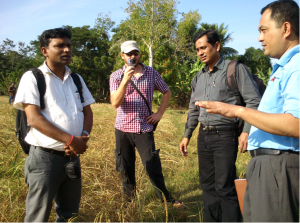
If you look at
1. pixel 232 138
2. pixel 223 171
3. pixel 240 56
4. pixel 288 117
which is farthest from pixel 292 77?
pixel 240 56

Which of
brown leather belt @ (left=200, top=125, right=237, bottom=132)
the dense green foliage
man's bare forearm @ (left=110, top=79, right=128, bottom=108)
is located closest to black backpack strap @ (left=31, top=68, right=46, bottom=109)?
man's bare forearm @ (left=110, top=79, right=128, bottom=108)

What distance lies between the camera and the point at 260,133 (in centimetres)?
155

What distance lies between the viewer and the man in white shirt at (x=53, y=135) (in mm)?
1952

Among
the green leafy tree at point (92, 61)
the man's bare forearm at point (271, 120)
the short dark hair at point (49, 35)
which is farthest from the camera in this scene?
the green leafy tree at point (92, 61)

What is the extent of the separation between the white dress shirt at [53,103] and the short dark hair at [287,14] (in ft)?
5.67

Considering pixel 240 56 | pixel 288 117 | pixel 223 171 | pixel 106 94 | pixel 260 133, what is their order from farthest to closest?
pixel 240 56 → pixel 106 94 → pixel 223 171 → pixel 260 133 → pixel 288 117

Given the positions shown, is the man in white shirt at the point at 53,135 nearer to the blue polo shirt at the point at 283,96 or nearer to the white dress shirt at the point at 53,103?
the white dress shirt at the point at 53,103

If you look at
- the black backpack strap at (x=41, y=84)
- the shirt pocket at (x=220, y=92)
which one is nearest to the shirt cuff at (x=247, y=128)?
the shirt pocket at (x=220, y=92)

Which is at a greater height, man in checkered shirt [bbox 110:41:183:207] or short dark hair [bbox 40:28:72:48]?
short dark hair [bbox 40:28:72:48]

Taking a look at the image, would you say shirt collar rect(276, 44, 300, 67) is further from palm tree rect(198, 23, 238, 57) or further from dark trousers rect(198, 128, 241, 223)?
palm tree rect(198, 23, 238, 57)

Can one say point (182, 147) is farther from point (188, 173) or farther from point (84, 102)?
point (188, 173)

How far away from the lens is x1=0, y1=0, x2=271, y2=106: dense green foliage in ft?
60.9

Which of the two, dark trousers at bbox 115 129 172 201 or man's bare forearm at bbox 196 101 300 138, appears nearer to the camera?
man's bare forearm at bbox 196 101 300 138

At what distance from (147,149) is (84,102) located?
985 mm
